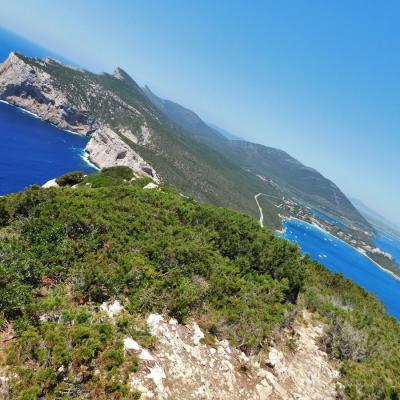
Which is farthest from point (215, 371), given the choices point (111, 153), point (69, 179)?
point (111, 153)

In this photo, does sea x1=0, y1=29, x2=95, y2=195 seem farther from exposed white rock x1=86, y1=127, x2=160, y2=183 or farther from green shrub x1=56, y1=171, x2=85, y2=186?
green shrub x1=56, y1=171, x2=85, y2=186

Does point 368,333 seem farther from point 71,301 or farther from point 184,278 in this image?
point 71,301

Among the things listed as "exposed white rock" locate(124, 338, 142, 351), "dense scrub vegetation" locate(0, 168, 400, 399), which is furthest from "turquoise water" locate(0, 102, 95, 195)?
"exposed white rock" locate(124, 338, 142, 351)

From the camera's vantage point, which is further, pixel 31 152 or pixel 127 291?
pixel 31 152

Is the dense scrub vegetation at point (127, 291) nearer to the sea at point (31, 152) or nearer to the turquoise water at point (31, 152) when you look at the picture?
the sea at point (31, 152)

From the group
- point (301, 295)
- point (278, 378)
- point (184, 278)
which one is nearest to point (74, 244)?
point (184, 278)

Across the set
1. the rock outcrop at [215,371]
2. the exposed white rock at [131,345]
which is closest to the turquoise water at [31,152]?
the rock outcrop at [215,371]

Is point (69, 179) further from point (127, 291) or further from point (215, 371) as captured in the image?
point (215, 371)
